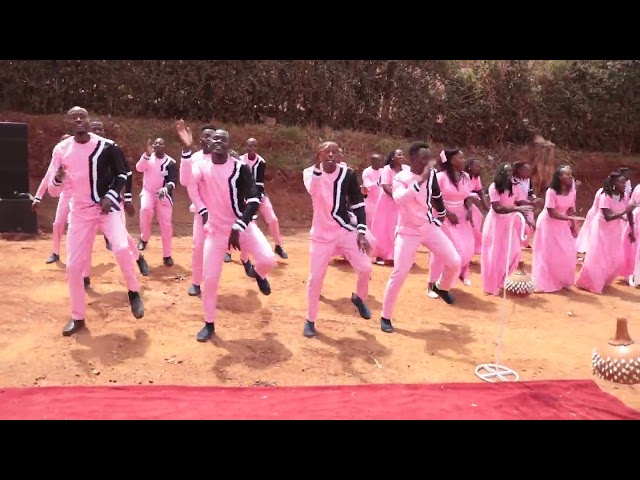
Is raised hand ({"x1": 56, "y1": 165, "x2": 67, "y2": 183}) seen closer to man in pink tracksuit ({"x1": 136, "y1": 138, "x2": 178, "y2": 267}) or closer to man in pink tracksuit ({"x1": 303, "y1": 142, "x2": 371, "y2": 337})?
man in pink tracksuit ({"x1": 303, "y1": 142, "x2": 371, "y2": 337})

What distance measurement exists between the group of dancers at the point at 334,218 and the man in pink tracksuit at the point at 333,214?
11mm

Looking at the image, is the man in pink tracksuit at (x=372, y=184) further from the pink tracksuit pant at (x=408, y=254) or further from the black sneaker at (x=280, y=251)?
the pink tracksuit pant at (x=408, y=254)

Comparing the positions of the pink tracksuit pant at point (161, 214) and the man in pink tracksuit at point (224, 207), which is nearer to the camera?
the man in pink tracksuit at point (224, 207)

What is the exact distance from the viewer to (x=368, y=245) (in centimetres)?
629

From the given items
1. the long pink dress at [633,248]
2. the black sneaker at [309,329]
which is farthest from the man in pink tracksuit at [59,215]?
the long pink dress at [633,248]

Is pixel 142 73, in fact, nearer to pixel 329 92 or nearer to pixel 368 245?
pixel 329 92

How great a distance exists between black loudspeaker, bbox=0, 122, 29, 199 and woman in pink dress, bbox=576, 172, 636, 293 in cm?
1076

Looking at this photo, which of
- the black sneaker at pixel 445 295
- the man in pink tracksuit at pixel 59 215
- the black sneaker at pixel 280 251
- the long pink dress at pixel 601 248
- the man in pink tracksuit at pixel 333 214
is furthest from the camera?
the black sneaker at pixel 280 251

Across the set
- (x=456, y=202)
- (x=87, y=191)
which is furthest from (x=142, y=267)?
(x=456, y=202)

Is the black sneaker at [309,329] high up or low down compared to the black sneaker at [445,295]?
down

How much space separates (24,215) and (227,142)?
7.35 meters

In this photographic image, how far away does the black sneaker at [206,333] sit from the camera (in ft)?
20.9

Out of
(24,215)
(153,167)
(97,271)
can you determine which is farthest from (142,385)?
(24,215)

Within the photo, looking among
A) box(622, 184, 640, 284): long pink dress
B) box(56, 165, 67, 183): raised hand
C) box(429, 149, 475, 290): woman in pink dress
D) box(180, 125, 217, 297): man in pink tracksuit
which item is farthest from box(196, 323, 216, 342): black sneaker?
box(622, 184, 640, 284): long pink dress
